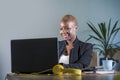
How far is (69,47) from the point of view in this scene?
7.73 feet

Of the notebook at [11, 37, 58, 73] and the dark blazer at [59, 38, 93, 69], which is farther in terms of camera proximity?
the dark blazer at [59, 38, 93, 69]

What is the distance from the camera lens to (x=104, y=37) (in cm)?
378

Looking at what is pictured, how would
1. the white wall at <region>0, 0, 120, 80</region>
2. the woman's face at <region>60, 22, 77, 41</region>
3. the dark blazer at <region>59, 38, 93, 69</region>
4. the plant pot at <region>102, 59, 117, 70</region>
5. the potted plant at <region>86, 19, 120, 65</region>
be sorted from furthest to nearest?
the potted plant at <region>86, 19, 120, 65</region> < the white wall at <region>0, 0, 120, 80</region> < the woman's face at <region>60, 22, 77, 41</region> < the dark blazer at <region>59, 38, 93, 69</region> < the plant pot at <region>102, 59, 117, 70</region>

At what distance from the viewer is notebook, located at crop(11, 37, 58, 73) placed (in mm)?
1584

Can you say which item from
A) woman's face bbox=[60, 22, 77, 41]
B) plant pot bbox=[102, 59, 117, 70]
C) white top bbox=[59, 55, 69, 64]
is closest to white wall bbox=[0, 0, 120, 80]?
woman's face bbox=[60, 22, 77, 41]

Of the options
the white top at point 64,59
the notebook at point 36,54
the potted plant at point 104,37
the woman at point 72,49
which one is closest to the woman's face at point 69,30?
the woman at point 72,49

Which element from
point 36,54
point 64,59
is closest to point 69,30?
point 64,59

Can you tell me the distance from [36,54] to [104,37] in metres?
2.32

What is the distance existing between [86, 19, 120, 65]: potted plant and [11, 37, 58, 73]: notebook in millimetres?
1999

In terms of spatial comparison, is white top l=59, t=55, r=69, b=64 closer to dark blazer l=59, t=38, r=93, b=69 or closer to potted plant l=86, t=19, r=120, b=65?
dark blazer l=59, t=38, r=93, b=69

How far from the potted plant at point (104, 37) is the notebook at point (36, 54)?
200cm

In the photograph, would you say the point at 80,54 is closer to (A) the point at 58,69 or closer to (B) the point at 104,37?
(A) the point at 58,69

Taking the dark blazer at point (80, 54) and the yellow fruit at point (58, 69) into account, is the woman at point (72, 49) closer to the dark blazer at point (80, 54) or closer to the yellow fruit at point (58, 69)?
the dark blazer at point (80, 54)

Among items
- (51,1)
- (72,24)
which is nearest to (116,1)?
(51,1)
